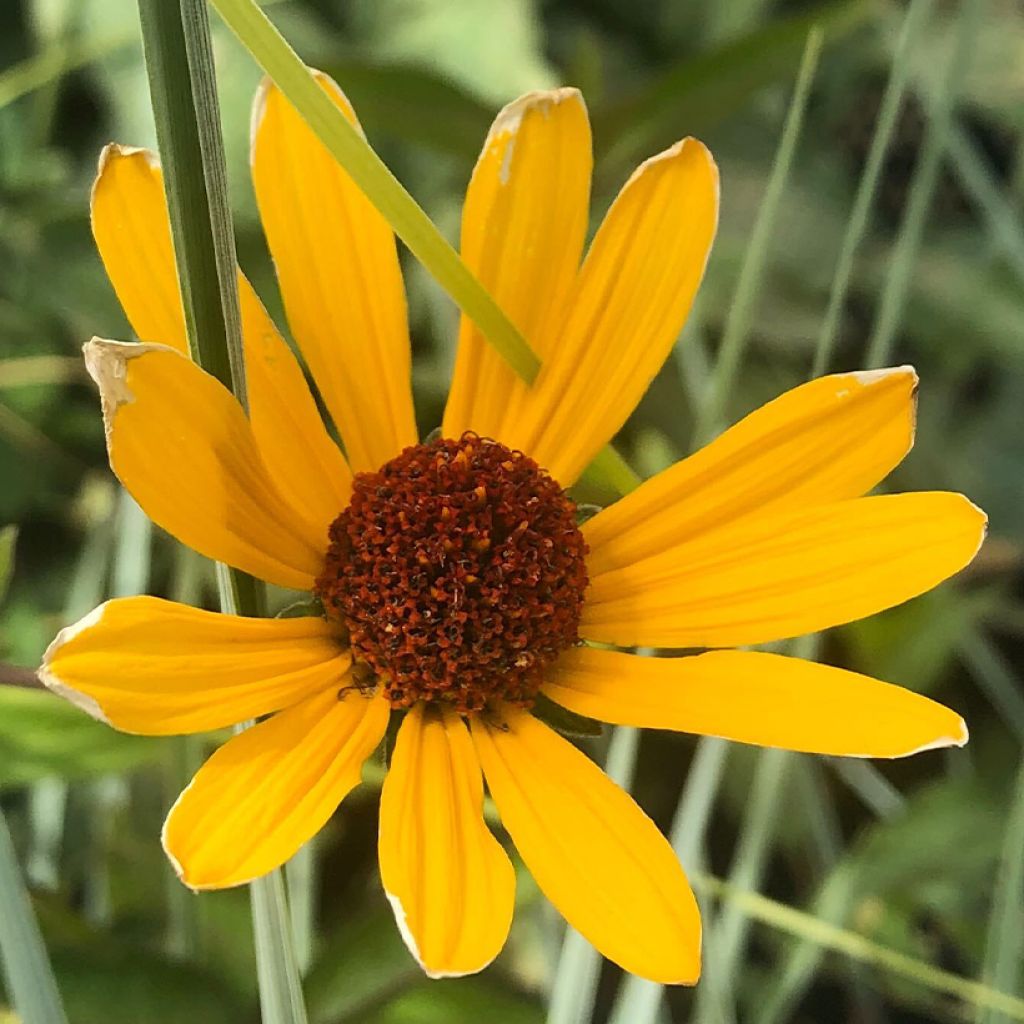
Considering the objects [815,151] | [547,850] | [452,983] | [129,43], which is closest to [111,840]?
[452,983]

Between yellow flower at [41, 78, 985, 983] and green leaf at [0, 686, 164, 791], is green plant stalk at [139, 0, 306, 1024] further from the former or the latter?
green leaf at [0, 686, 164, 791]

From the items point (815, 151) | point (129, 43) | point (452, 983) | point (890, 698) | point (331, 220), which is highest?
point (815, 151)

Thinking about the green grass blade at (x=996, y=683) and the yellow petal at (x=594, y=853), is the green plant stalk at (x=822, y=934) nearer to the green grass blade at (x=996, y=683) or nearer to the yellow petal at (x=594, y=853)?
the yellow petal at (x=594, y=853)

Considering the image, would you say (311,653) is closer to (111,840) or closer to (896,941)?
(111,840)

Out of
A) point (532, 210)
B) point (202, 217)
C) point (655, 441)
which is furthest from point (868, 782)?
point (202, 217)

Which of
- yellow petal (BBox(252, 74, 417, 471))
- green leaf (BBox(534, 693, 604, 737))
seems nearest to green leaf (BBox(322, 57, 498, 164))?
yellow petal (BBox(252, 74, 417, 471))

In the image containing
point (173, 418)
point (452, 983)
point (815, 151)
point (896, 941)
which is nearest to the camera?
point (173, 418)

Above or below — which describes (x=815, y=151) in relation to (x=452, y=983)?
above

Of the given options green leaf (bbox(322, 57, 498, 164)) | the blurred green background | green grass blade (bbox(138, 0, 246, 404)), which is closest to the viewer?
green grass blade (bbox(138, 0, 246, 404))
